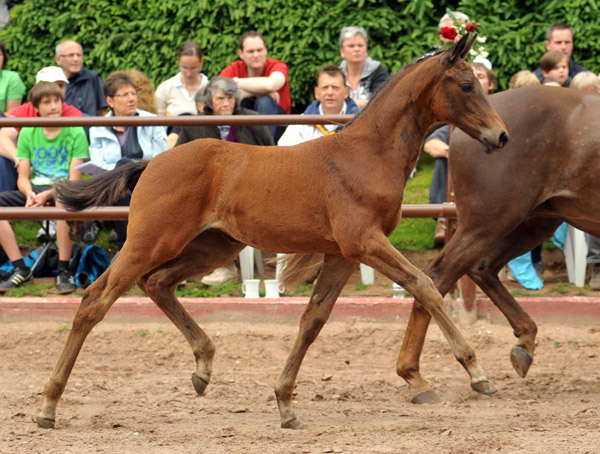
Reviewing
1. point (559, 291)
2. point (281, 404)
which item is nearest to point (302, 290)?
point (559, 291)

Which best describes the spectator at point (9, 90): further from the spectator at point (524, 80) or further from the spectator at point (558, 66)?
the spectator at point (558, 66)

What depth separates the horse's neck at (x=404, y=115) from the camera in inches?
187

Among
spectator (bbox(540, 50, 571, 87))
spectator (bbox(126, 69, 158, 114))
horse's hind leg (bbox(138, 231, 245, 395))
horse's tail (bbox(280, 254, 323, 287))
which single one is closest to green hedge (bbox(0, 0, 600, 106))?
spectator (bbox(540, 50, 571, 87))

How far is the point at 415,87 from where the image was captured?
4742 millimetres

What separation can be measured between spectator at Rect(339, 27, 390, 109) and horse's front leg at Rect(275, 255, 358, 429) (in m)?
3.37

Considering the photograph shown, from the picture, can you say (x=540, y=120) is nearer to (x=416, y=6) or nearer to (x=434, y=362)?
(x=434, y=362)

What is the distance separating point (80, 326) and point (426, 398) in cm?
203

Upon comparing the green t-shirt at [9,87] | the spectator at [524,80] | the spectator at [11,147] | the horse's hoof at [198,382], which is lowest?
the horse's hoof at [198,382]

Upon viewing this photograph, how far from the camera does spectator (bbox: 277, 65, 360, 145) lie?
24.5 feet

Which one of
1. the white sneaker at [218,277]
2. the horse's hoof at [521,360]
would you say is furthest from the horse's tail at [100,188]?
the white sneaker at [218,277]

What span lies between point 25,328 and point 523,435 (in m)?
4.01

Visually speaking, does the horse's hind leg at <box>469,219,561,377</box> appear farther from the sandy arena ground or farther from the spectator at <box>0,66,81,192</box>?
the spectator at <box>0,66,81,192</box>

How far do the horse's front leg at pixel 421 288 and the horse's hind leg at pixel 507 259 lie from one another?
1531mm

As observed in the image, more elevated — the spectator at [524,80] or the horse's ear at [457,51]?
the horse's ear at [457,51]
